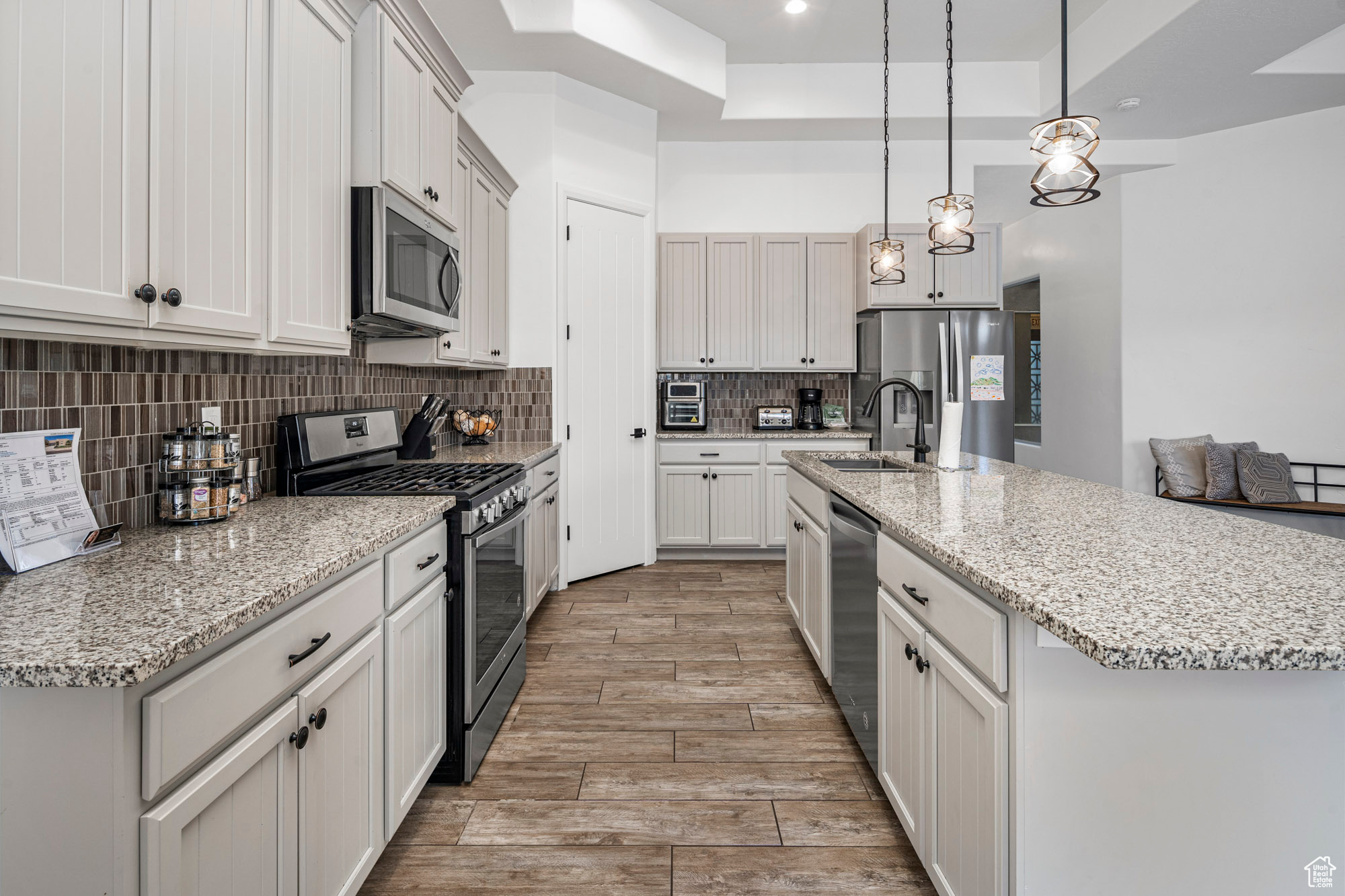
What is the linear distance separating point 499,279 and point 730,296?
187 centimetres

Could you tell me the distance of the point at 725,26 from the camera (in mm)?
4027

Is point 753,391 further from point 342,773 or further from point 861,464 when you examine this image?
point 342,773

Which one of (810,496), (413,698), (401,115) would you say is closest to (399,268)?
(401,115)

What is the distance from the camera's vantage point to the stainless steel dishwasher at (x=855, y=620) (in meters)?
1.86

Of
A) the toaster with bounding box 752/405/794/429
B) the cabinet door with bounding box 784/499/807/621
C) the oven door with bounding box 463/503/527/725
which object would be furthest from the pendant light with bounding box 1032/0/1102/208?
the toaster with bounding box 752/405/794/429

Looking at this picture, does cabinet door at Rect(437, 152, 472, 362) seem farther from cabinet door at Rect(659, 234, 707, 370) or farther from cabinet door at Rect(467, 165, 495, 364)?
cabinet door at Rect(659, 234, 707, 370)

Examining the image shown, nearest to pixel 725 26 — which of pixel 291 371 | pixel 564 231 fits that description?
pixel 564 231

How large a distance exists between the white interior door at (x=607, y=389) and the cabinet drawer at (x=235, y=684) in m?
2.65

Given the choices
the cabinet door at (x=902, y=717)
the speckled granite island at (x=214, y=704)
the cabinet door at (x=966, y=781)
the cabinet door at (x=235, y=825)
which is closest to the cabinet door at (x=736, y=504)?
the cabinet door at (x=902, y=717)

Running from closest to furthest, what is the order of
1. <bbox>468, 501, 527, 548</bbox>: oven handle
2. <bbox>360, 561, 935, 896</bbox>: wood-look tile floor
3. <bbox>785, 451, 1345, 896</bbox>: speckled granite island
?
<bbox>785, 451, 1345, 896</bbox>: speckled granite island → <bbox>360, 561, 935, 896</bbox>: wood-look tile floor → <bbox>468, 501, 527, 548</bbox>: oven handle

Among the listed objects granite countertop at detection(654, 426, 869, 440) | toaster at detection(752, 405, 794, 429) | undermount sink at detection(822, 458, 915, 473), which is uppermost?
toaster at detection(752, 405, 794, 429)

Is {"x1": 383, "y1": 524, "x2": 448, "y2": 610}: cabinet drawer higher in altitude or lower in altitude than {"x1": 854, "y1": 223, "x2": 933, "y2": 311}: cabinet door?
lower

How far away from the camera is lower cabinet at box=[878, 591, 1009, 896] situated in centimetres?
109

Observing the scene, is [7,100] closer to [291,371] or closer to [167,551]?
[167,551]
